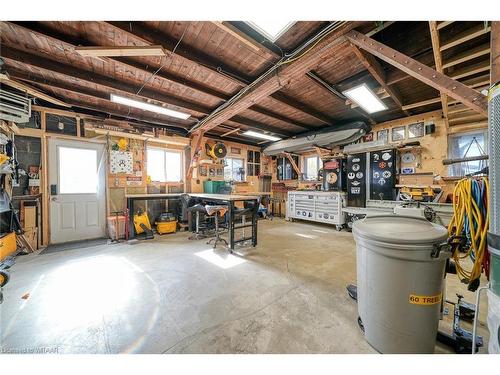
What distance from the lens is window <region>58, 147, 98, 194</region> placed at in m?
4.26

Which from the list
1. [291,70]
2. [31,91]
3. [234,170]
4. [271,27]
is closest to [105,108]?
Result: [31,91]

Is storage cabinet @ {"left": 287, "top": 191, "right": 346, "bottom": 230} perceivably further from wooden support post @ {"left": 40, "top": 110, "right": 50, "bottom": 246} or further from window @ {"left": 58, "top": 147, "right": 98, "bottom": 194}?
wooden support post @ {"left": 40, "top": 110, "right": 50, "bottom": 246}

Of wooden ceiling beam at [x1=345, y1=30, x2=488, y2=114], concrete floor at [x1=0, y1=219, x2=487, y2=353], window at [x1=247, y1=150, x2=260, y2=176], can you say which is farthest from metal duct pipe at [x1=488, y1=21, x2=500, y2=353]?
window at [x1=247, y1=150, x2=260, y2=176]

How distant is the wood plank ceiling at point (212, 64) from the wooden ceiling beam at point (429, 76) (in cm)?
27

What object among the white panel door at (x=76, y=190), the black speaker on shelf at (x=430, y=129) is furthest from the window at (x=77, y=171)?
the black speaker on shelf at (x=430, y=129)

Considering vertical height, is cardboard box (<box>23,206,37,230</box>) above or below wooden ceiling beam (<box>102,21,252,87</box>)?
below

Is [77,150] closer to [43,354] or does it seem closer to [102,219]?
[102,219]

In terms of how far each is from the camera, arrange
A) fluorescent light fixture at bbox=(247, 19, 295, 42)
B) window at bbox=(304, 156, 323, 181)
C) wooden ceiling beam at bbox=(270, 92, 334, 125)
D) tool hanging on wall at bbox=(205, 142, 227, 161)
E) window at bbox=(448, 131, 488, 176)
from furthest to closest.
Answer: window at bbox=(304, 156, 323, 181) → tool hanging on wall at bbox=(205, 142, 227, 161) → wooden ceiling beam at bbox=(270, 92, 334, 125) → window at bbox=(448, 131, 488, 176) → fluorescent light fixture at bbox=(247, 19, 295, 42)

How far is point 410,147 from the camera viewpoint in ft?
15.2

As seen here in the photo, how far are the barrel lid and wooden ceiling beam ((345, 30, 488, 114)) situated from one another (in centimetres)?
111

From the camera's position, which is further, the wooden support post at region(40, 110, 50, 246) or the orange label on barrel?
the wooden support post at region(40, 110, 50, 246)

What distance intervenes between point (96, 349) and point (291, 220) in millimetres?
6029

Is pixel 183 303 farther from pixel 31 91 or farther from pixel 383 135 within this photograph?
pixel 383 135
